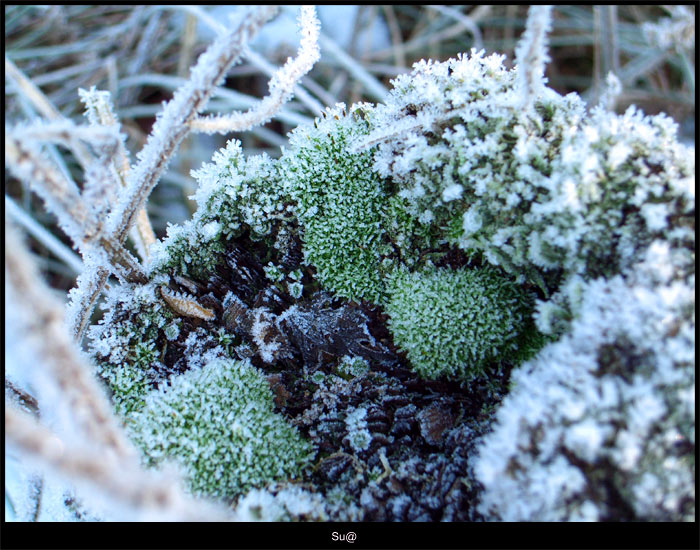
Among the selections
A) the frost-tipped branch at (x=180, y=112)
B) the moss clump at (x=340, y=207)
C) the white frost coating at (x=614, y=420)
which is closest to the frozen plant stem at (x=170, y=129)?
the frost-tipped branch at (x=180, y=112)

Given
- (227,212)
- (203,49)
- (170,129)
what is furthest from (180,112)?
(203,49)

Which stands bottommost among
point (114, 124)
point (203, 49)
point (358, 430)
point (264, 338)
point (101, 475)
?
point (101, 475)

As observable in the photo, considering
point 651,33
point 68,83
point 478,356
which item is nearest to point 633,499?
point 478,356

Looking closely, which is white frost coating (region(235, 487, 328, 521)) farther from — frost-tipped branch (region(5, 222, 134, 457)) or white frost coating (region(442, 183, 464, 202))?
white frost coating (region(442, 183, 464, 202))

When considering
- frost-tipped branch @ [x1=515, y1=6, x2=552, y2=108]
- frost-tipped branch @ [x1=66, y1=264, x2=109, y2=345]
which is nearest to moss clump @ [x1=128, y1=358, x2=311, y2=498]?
frost-tipped branch @ [x1=66, y1=264, x2=109, y2=345]

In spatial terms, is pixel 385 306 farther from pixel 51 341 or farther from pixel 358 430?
pixel 51 341

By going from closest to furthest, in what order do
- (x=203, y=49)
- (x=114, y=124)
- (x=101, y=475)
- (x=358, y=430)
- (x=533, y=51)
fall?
1. (x=101, y=475)
2. (x=533, y=51)
3. (x=358, y=430)
4. (x=114, y=124)
5. (x=203, y=49)
